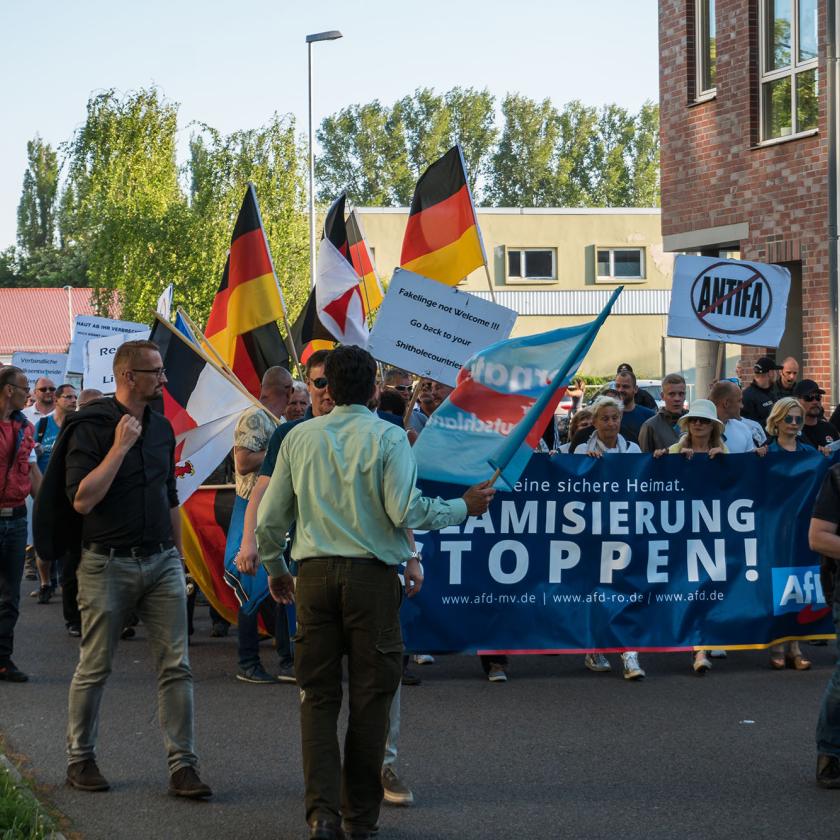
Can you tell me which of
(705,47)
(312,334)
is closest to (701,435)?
(312,334)

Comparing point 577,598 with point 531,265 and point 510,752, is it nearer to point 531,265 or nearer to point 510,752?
point 510,752

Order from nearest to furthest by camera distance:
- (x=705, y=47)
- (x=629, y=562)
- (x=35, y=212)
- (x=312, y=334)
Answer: (x=629, y=562) → (x=312, y=334) → (x=705, y=47) → (x=35, y=212)

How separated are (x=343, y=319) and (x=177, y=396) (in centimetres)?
187

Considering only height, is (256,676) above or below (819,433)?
below

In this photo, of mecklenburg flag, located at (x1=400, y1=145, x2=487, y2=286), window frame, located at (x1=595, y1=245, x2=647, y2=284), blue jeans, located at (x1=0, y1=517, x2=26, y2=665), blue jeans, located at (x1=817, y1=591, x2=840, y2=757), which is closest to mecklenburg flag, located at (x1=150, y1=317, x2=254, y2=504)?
blue jeans, located at (x1=0, y1=517, x2=26, y2=665)

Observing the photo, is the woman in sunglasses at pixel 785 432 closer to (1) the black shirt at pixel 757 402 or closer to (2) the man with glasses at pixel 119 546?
(1) the black shirt at pixel 757 402

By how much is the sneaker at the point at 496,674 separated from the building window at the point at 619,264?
4055cm

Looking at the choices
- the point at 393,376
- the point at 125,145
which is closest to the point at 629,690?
the point at 393,376

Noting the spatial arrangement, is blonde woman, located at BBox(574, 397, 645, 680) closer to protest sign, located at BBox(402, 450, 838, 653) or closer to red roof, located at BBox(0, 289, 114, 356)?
protest sign, located at BBox(402, 450, 838, 653)

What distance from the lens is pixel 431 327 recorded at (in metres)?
9.22

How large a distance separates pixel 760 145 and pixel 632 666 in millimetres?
10734

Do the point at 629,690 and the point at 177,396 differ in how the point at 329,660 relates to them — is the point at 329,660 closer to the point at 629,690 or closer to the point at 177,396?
the point at 629,690

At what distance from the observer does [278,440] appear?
5.89 meters

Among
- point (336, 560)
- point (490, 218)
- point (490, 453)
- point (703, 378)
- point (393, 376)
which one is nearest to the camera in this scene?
point (336, 560)
